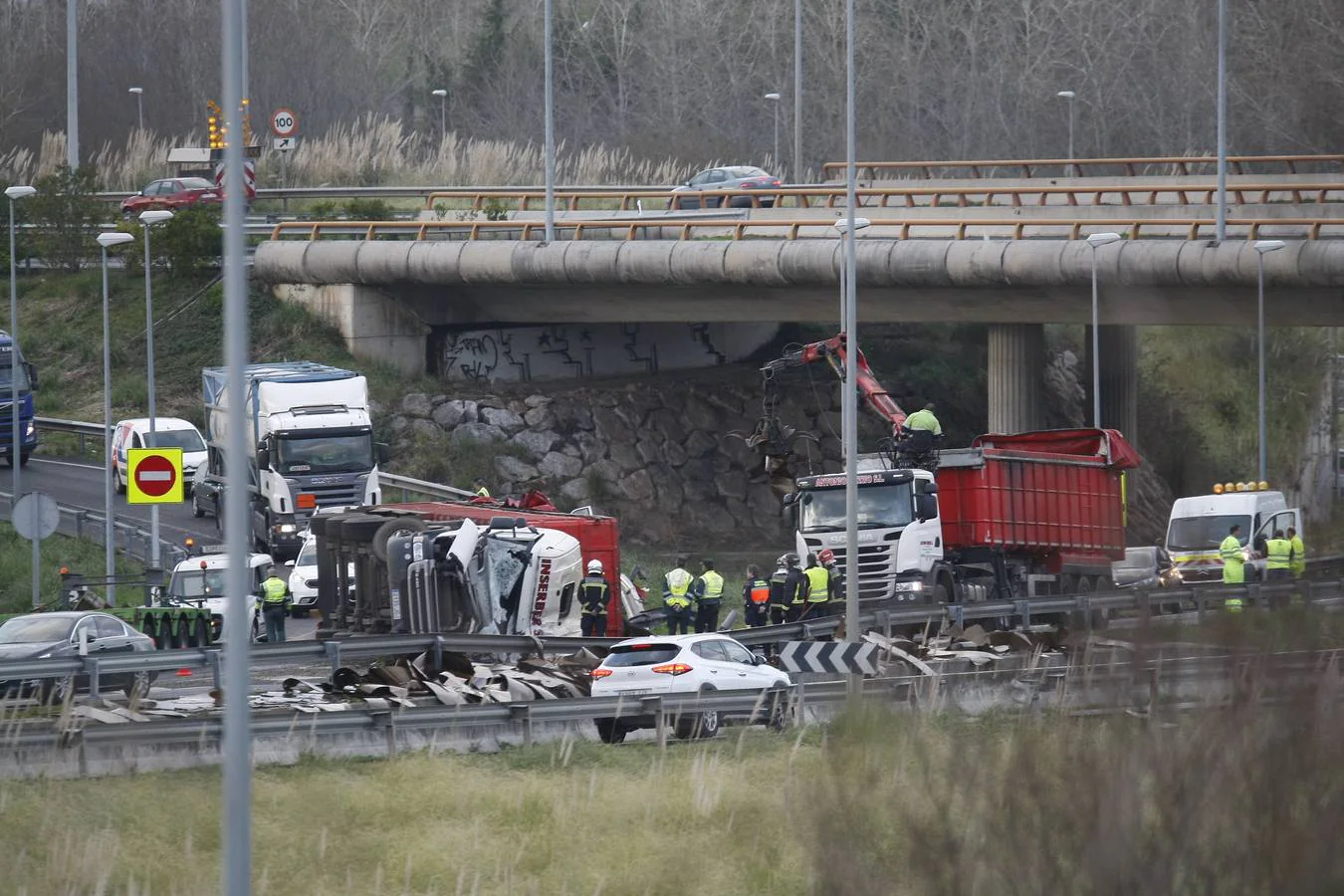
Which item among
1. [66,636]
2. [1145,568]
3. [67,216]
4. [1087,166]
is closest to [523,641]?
[66,636]

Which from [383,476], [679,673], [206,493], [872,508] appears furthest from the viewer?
[383,476]

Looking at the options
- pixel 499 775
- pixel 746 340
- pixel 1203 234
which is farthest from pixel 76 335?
pixel 499 775

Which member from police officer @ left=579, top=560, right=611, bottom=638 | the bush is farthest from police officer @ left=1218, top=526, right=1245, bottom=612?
the bush

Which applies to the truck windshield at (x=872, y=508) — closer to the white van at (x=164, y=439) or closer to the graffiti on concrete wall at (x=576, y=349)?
the white van at (x=164, y=439)

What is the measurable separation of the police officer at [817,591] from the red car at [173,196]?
32.7m

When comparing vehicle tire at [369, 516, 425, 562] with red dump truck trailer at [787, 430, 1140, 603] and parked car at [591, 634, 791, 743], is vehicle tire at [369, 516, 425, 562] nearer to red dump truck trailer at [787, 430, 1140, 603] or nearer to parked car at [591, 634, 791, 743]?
red dump truck trailer at [787, 430, 1140, 603]

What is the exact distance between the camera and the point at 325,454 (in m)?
37.1

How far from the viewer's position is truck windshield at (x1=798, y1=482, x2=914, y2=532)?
2964 centimetres

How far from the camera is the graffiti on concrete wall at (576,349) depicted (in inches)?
1973

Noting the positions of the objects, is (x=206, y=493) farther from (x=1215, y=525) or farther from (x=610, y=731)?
(x=610, y=731)

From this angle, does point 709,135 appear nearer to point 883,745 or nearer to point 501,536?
point 501,536

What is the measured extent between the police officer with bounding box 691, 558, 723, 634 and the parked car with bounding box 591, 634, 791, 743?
6734mm

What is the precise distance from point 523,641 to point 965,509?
1003 cm

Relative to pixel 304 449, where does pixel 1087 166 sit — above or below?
above
